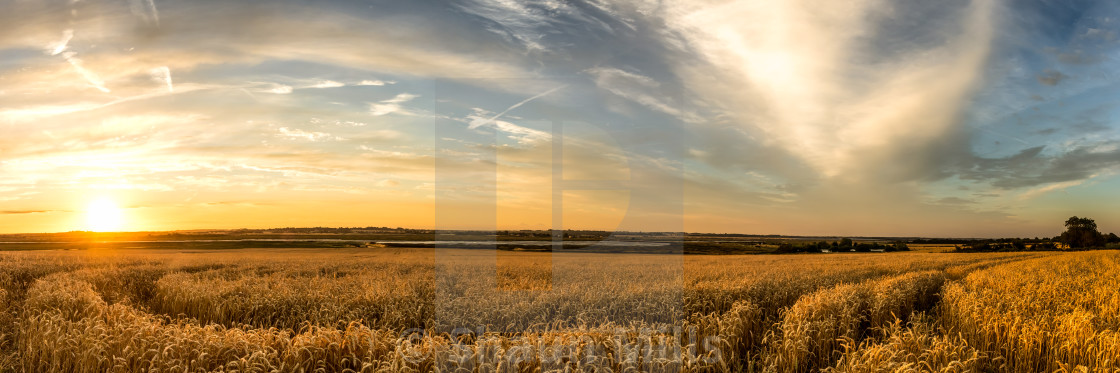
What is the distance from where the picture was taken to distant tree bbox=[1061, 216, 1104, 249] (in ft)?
395

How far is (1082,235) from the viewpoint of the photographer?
401ft

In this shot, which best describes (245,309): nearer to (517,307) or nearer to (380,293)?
(380,293)

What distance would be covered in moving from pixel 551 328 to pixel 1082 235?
167 m

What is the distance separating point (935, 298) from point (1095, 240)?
5997 inches

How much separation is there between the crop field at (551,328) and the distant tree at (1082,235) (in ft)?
482

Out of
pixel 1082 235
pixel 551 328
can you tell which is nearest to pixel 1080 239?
pixel 1082 235

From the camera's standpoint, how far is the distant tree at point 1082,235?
12038 cm

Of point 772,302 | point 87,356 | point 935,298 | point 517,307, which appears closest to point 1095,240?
point 935,298
